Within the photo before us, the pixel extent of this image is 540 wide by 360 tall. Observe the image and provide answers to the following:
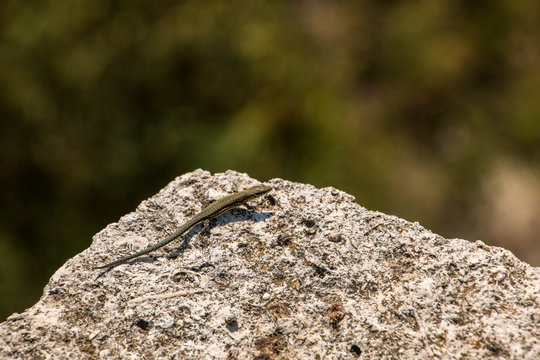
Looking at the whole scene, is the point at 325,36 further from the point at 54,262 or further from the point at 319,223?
the point at 319,223

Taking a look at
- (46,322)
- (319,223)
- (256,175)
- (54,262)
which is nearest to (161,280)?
(46,322)

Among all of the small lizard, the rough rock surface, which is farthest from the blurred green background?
the rough rock surface

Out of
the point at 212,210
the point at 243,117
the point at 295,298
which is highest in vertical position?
the point at 243,117

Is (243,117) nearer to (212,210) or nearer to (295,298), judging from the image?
(212,210)

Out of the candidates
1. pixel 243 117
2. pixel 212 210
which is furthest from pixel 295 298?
pixel 243 117

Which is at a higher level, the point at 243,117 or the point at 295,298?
the point at 243,117

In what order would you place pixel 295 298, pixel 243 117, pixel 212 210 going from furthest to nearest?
pixel 243 117 → pixel 212 210 → pixel 295 298
